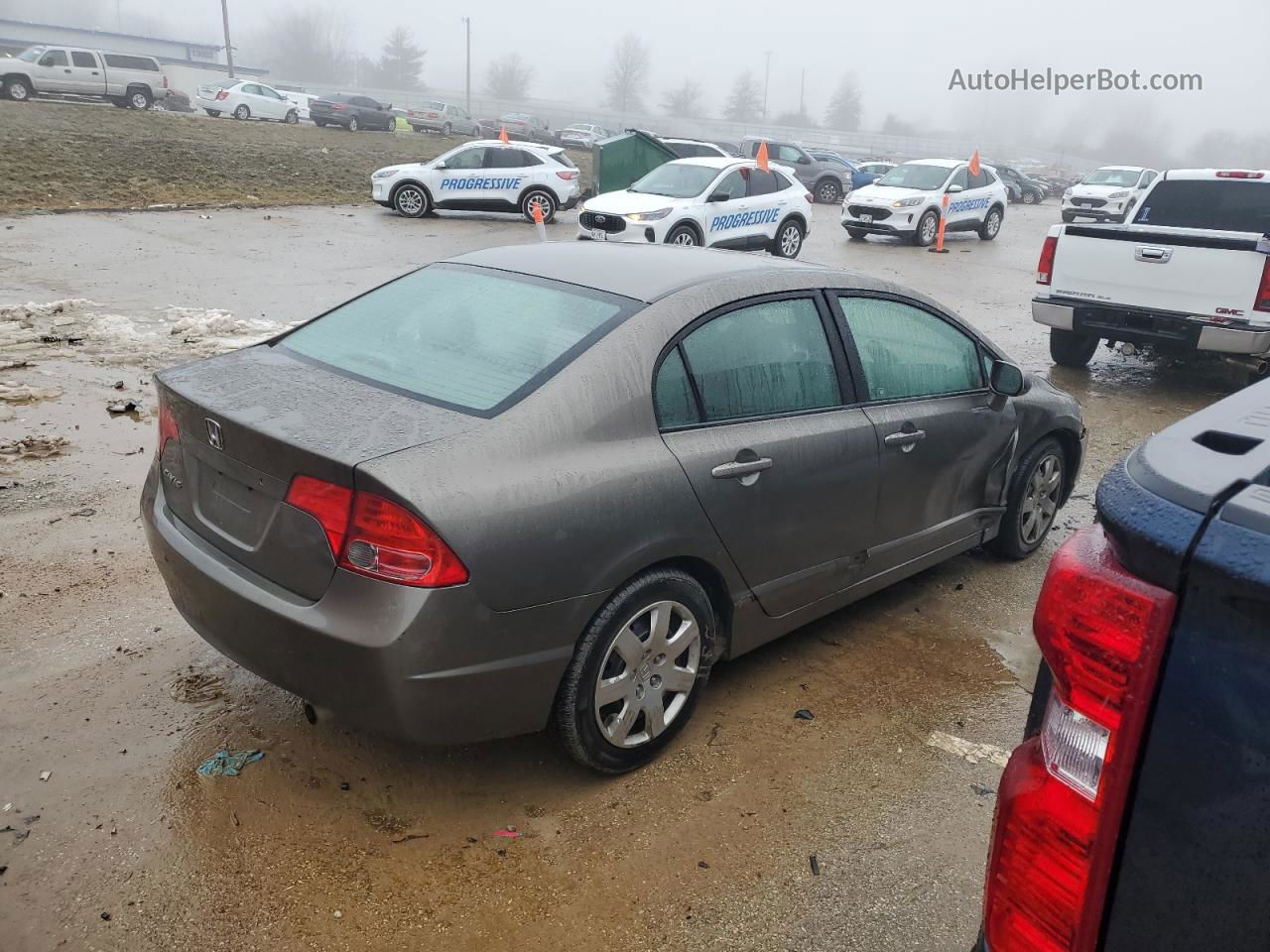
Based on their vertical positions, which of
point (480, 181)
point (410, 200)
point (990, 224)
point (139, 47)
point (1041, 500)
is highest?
point (139, 47)

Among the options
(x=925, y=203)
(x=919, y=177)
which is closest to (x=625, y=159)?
(x=925, y=203)

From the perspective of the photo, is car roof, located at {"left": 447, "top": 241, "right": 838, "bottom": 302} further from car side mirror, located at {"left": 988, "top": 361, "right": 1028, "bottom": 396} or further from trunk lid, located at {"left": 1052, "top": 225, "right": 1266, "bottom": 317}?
trunk lid, located at {"left": 1052, "top": 225, "right": 1266, "bottom": 317}

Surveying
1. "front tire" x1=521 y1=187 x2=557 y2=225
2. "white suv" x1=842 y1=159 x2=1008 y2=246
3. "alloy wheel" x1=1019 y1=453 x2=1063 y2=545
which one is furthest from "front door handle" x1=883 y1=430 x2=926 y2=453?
"front tire" x1=521 y1=187 x2=557 y2=225

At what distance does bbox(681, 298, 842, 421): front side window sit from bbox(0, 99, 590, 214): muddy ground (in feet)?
51.9

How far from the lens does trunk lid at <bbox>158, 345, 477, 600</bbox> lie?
2.77m

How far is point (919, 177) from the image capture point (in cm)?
2120

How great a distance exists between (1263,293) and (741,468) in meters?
6.73

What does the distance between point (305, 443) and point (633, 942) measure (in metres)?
1.57

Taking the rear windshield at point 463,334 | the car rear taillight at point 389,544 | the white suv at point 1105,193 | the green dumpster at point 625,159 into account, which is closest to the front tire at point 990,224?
the green dumpster at point 625,159

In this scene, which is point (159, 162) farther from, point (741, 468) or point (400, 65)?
point (400, 65)

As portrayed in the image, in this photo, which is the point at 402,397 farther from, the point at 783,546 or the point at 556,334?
the point at 783,546

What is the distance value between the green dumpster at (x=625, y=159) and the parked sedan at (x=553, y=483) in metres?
→ 17.1

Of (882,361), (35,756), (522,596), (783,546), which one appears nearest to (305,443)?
(522,596)

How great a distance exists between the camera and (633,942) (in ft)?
8.59
